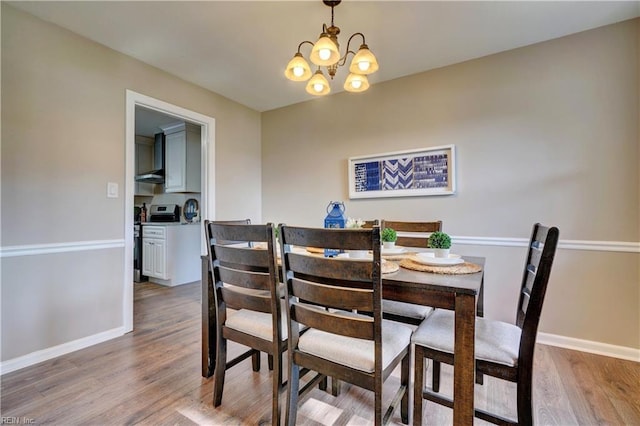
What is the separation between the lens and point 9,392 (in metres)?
1.68

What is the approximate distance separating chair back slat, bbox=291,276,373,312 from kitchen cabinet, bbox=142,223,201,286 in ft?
11.1

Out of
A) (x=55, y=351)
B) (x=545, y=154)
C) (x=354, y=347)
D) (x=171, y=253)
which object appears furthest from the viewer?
(x=171, y=253)

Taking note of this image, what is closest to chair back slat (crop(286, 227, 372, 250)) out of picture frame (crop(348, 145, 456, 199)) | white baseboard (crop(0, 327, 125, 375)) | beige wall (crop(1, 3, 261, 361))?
picture frame (crop(348, 145, 456, 199))

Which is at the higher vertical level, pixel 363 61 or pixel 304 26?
pixel 304 26

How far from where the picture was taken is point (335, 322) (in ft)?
3.78

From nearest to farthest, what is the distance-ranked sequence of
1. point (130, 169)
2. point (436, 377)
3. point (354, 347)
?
point (354, 347)
point (436, 377)
point (130, 169)

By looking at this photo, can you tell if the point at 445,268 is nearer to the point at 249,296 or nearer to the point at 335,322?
the point at 335,322

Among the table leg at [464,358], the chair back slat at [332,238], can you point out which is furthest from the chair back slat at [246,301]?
the table leg at [464,358]

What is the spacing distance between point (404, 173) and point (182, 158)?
128 inches

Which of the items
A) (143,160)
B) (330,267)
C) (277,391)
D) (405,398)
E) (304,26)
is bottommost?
(405,398)

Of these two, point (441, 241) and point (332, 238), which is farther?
point (441, 241)

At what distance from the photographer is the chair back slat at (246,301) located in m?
1.38

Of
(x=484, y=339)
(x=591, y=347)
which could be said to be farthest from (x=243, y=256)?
(x=591, y=347)

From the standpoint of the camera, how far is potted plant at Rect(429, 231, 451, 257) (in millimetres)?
1477
